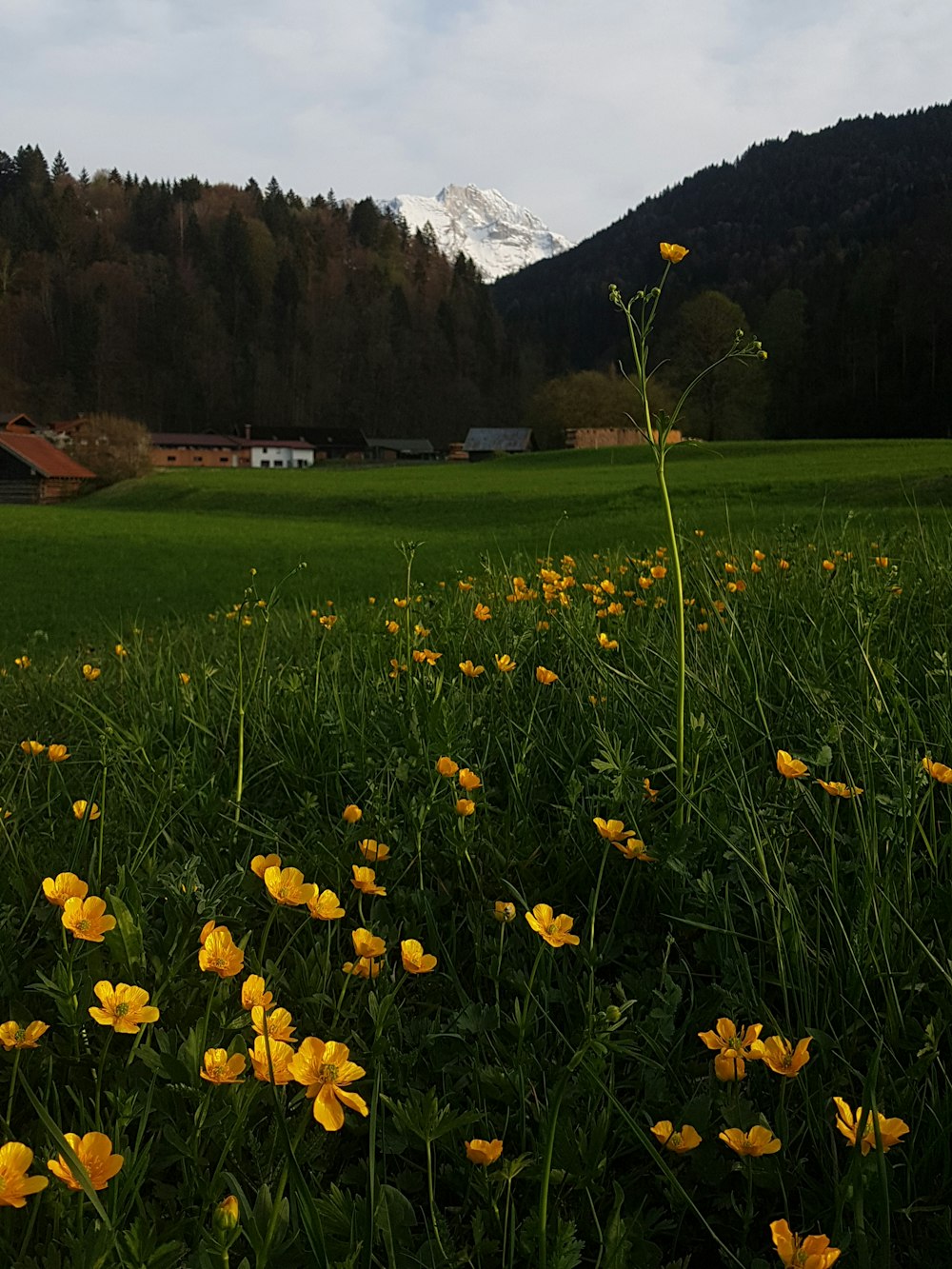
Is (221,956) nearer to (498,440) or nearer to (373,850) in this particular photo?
(373,850)

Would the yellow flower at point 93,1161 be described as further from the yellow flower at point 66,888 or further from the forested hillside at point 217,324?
the forested hillside at point 217,324

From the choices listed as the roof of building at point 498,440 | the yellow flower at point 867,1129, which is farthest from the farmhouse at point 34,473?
the yellow flower at point 867,1129

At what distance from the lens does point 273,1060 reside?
0.98m

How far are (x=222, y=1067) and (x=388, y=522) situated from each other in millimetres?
27130

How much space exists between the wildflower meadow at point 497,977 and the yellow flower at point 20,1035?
1 cm

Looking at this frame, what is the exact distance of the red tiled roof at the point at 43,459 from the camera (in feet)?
153

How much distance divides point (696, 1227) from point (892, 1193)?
23 centimetres

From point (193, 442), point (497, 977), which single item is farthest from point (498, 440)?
point (497, 977)

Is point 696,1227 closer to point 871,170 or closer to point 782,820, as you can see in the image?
point 782,820

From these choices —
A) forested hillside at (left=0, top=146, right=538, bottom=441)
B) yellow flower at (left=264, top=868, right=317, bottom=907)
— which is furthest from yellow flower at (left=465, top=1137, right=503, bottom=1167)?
forested hillside at (left=0, top=146, right=538, bottom=441)

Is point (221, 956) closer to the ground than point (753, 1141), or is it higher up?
higher up

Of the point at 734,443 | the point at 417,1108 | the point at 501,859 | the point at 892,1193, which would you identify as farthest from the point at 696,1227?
the point at 734,443

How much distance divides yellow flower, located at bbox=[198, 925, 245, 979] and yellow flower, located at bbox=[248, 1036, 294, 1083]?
11 centimetres

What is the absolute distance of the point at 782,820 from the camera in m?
1.69
